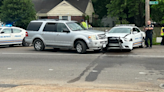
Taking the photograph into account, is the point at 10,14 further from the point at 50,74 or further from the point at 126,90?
the point at 126,90

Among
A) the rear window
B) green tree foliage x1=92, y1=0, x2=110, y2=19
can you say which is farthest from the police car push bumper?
green tree foliage x1=92, y1=0, x2=110, y2=19

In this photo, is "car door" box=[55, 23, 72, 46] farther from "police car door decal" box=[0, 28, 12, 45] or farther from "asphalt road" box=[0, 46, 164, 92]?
"police car door decal" box=[0, 28, 12, 45]

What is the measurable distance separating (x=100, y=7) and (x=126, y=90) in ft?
138

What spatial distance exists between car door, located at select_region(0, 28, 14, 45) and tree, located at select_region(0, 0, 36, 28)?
20861 mm

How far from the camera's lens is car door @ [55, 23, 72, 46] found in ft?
46.8

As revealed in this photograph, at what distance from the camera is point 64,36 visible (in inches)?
566

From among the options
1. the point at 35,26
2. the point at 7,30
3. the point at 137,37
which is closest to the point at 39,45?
the point at 35,26

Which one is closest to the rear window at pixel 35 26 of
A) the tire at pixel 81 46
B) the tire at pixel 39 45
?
the tire at pixel 39 45

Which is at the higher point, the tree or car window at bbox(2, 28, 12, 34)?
the tree

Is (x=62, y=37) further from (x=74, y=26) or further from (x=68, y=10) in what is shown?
(x=68, y=10)

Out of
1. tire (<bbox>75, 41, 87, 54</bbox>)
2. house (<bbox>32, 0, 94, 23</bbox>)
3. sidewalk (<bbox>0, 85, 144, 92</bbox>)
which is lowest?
sidewalk (<bbox>0, 85, 144, 92</bbox>)

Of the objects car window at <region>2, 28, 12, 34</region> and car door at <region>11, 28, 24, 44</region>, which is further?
car door at <region>11, 28, 24, 44</region>

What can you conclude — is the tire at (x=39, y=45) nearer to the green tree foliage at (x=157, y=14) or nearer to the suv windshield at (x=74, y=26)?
the suv windshield at (x=74, y=26)

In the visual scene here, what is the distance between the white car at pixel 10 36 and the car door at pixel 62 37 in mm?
5527
